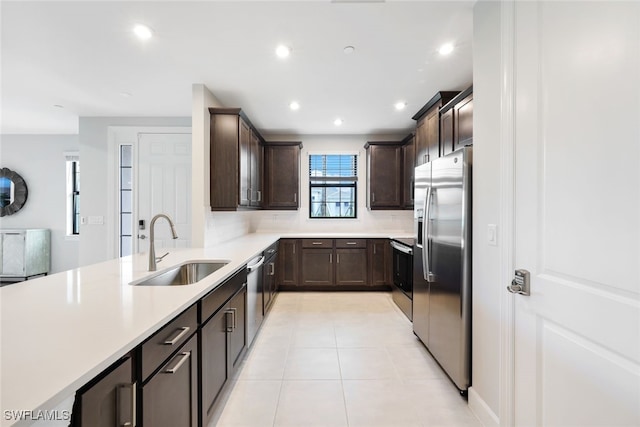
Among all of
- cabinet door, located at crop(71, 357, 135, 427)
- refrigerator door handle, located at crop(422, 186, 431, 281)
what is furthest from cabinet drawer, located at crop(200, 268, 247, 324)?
refrigerator door handle, located at crop(422, 186, 431, 281)

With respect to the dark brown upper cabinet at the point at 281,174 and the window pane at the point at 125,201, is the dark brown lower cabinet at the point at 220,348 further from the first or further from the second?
the window pane at the point at 125,201

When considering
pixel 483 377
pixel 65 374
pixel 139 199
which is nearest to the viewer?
pixel 65 374

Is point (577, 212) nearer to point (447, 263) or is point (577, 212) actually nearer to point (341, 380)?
point (447, 263)

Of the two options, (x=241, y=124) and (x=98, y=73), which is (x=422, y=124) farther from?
(x=98, y=73)

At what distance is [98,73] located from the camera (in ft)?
9.38

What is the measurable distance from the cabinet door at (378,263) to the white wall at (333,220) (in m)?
0.64

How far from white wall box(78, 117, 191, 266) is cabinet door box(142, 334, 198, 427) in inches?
145

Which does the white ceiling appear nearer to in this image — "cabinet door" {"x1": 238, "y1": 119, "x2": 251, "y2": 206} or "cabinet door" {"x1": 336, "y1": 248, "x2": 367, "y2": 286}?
"cabinet door" {"x1": 238, "y1": 119, "x2": 251, "y2": 206}

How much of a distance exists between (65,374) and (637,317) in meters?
1.67

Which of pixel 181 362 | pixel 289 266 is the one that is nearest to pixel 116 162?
pixel 289 266

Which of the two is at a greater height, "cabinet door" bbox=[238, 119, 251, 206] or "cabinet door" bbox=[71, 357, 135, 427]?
"cabinet door" bbox=[238, 119, 251, 206]

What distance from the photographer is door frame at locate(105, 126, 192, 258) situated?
4152 millimetres

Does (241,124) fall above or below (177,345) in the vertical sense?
above

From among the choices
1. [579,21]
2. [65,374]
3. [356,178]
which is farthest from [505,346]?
[356,178]
